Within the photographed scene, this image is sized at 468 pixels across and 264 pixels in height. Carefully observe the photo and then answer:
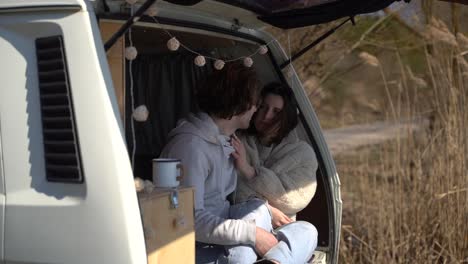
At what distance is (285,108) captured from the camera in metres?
3.78

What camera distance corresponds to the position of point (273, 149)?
153 inches

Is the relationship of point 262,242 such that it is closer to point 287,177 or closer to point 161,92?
point 287,177

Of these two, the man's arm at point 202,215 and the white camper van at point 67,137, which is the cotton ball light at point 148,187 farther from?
the man's arm at point 202,215

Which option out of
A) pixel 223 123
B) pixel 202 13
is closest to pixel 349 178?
pixel 223 123

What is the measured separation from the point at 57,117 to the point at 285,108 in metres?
1.76

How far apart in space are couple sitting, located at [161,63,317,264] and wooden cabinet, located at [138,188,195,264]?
→ 0.37 m

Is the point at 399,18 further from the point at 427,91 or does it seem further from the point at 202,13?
the point at 202,13

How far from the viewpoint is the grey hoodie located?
9.83 feet

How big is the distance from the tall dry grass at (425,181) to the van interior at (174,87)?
1.36m

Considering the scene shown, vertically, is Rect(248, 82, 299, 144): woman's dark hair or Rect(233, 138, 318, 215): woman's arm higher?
Rect(248, 82, 299, 144): woman's dark hair

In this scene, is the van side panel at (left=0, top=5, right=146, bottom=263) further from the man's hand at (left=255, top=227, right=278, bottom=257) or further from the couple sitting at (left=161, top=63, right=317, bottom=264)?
the man's hand at (left=255, top=227, right=278, bottom=257)

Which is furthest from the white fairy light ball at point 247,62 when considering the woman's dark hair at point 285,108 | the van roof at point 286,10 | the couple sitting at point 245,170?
the woman's dark hair at point 285,108

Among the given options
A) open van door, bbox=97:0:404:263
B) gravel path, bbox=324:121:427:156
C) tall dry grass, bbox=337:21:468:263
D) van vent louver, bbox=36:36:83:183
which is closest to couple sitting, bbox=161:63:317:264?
open van door, bbox=97:0:404:263

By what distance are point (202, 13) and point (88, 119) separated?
1122 mm
